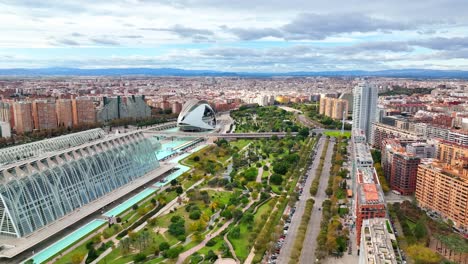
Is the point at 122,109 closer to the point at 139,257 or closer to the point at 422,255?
the point at 139,257

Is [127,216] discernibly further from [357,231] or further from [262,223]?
[357,231]

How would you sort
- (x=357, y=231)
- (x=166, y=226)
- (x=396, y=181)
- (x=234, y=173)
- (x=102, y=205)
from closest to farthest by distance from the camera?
(x=357, y=231) < (x=166, y=226) < (x=102, y=205) < (x=396, y=181) < (x=234, y=173)

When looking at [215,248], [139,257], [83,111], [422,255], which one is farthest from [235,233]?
[83,111]

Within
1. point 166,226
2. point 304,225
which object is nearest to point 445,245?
point 304,225

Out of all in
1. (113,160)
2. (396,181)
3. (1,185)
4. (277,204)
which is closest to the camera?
(1,185)

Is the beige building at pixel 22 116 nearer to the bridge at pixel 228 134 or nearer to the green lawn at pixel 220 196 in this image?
the bridge at pixel 228 134

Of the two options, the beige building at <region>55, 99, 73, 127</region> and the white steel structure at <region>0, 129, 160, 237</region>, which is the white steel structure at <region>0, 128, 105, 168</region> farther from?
the beige building at <region>55, 99, 73, 127</region>

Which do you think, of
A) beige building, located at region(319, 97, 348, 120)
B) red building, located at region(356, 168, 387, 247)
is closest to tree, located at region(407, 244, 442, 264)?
red building, located at region(356, 168, 387, 247)
